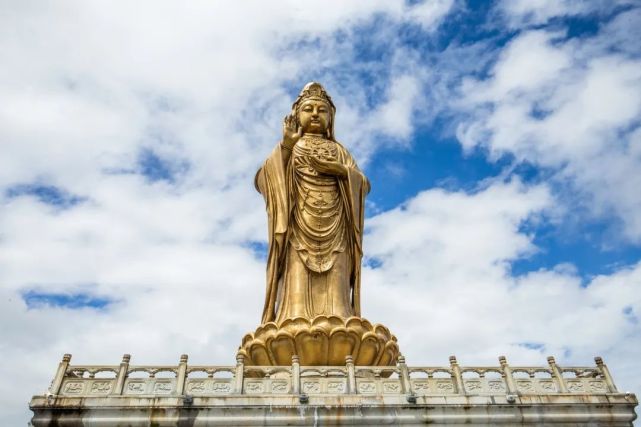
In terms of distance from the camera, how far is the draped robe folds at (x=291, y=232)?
527 inches

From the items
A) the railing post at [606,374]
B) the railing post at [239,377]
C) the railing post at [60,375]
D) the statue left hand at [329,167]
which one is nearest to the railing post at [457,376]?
the railing post at [606,374]

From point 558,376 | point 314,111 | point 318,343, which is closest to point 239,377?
point 318,343

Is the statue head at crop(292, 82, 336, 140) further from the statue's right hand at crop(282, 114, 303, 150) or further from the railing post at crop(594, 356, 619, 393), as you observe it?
the railing post at crop(594, 356, 619, 393)

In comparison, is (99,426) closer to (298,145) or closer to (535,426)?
(535,426)

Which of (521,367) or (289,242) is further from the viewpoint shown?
(289,242)

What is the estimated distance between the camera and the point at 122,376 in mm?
8570

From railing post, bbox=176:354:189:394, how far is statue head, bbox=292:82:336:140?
26.9 ft

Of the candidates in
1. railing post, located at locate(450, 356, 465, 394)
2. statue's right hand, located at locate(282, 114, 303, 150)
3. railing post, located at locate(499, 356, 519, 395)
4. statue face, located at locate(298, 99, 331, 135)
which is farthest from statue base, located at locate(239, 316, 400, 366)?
statue face, located at locate(298, 99, 331, 135)

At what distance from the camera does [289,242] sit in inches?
544

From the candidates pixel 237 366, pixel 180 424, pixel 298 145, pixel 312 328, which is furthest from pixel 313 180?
pixel 180 424

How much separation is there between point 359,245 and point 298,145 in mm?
3009

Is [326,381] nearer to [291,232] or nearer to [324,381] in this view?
[324,381]

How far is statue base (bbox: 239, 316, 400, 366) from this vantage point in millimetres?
11258

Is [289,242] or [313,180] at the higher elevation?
[313,180]
